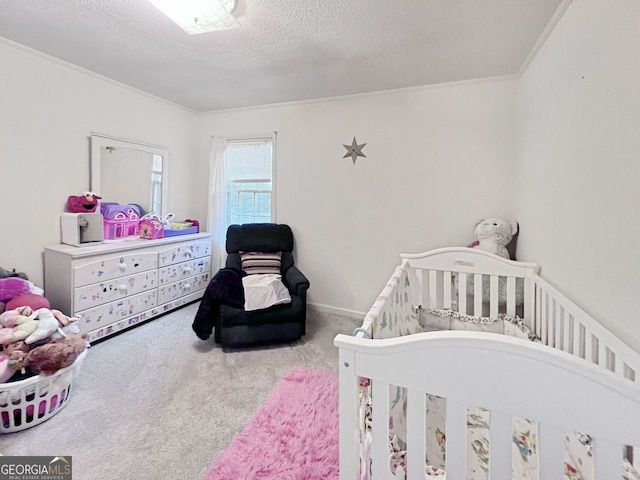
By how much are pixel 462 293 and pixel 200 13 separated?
238 cm

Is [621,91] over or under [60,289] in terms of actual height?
over

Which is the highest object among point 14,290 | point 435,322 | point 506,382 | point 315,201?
point 315,201

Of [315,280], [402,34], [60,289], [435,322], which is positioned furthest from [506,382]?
[60,289]

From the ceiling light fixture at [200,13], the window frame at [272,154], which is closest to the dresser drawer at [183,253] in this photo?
the window frame at [272,154]

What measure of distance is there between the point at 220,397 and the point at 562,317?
1964mm

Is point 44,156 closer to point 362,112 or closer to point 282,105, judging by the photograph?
point 282,105

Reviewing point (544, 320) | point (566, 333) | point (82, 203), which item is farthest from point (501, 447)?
point (82, 203)

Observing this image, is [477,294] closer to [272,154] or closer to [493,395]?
[493,395]

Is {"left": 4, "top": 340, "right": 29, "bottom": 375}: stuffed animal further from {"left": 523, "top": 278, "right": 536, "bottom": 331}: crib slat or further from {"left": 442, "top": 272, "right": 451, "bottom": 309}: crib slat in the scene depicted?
{"left": 523, "top": 278, "right": 536, "bottom": 331}: crib slat

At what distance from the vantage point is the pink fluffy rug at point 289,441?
1385 mm

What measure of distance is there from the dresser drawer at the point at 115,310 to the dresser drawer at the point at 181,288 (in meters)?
0.08

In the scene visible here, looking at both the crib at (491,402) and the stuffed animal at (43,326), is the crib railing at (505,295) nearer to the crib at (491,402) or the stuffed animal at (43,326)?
the crib at (491,402)

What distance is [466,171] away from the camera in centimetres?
274

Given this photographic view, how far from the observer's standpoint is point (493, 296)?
2.08m
